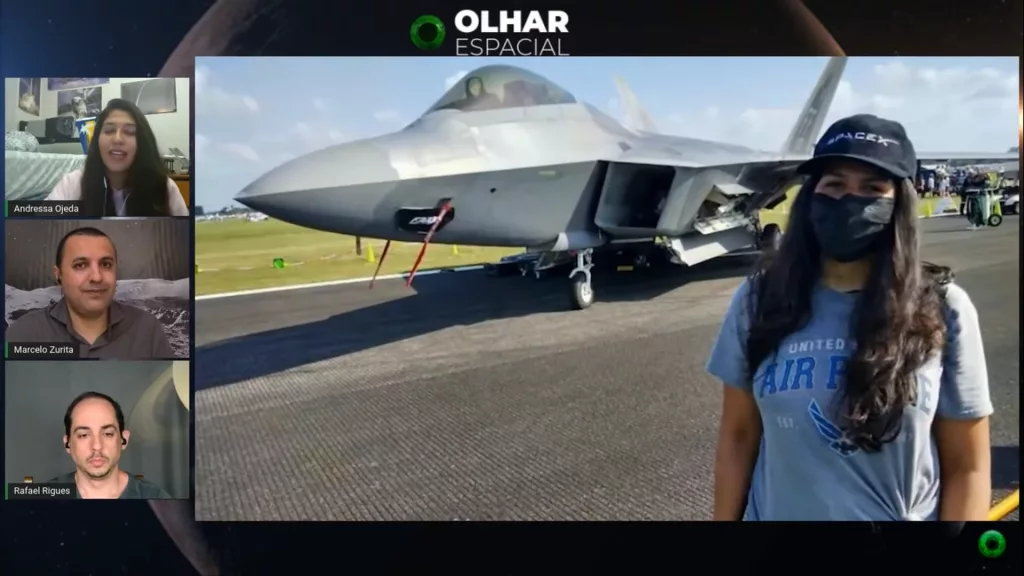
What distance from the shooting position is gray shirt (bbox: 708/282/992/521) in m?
1.91

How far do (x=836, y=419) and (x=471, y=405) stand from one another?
1.15 meters

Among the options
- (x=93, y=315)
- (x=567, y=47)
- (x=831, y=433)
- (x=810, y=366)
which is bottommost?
(x=831, y=433)

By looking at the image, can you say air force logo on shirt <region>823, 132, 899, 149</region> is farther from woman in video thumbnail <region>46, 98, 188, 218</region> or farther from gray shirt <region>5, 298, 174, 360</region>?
gray shirt <region>5, 298, 174, 360</region>

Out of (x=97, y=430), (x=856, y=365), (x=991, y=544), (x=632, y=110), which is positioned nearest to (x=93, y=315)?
(x=97, y=430)

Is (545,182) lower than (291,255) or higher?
higher

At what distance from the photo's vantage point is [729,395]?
2.12 meters

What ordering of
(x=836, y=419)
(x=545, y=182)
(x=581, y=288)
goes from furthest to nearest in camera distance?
(x=545, y=182) < (x=581, y=288) < (x=836, y=419)

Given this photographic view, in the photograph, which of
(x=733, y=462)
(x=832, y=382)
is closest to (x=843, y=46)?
(x=832, y=382)

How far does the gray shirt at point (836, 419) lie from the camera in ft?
6.27

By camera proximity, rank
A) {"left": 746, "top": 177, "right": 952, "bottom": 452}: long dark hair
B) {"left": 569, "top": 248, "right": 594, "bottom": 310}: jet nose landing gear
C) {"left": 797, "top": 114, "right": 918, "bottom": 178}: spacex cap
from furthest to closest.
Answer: {"left": 569, "top": 248, "right": 594, "bottom": 310}: jet nose landing gear → {"left": 797, "top": 114, "right": 918, "bottom": 178}: spacex cap → {"left": 746, "top": 177, "right": 952, "bottom": 452}: long dark hair

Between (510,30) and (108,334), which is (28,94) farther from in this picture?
(510,30)

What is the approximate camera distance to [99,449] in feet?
7.26

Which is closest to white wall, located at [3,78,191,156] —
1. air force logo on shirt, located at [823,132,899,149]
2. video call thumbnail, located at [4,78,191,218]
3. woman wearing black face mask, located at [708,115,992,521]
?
video call thumbnail, located at [4,78,191,218]

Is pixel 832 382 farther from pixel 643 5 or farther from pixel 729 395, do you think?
pixel 643 5
